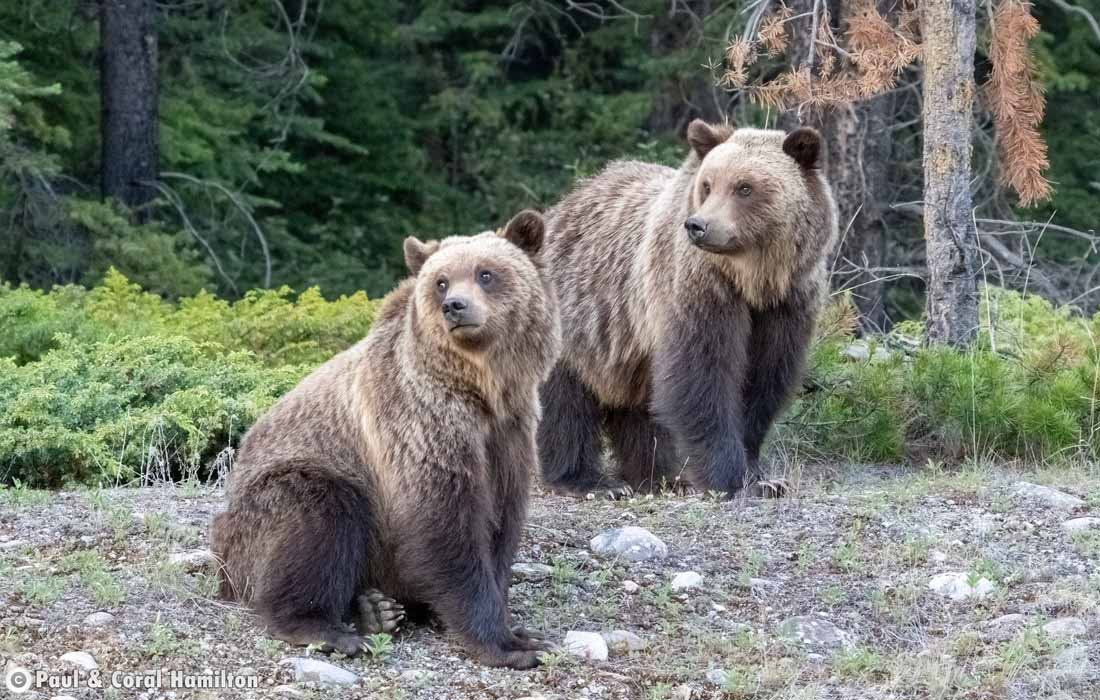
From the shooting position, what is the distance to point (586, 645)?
5254 mm

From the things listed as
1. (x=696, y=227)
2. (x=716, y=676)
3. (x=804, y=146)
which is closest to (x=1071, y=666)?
(x=716, y=676)

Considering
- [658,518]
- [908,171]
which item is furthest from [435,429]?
[908,171]

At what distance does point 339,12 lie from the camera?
1716cm

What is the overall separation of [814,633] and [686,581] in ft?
2.01

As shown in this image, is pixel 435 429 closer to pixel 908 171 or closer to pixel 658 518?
pixel 658 518

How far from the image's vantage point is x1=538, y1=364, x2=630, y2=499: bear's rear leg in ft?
26.5

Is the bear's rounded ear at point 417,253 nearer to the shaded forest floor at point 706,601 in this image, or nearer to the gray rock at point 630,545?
the shaded forest floor at point 706,601

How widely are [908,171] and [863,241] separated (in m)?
2.81

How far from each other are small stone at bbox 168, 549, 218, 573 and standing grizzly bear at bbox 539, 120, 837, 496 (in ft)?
8.27

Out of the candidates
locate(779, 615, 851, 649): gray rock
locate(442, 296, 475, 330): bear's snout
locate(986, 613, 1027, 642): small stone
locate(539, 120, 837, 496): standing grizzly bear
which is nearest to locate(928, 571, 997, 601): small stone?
locate(986, 613, 1027, 642): small stone

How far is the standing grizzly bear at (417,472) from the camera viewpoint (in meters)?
5.16

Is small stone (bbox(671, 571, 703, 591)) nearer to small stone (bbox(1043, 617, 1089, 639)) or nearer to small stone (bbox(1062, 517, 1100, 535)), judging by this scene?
small stone (bbox(1043, 617, 1089, 639))

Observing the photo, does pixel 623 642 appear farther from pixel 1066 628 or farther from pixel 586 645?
pixel 1066 628

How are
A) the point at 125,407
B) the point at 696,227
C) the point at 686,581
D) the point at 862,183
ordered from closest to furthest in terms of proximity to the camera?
the point at 686,581 → the point at 696,227 → the point at 125,407 → the point at 862,183
